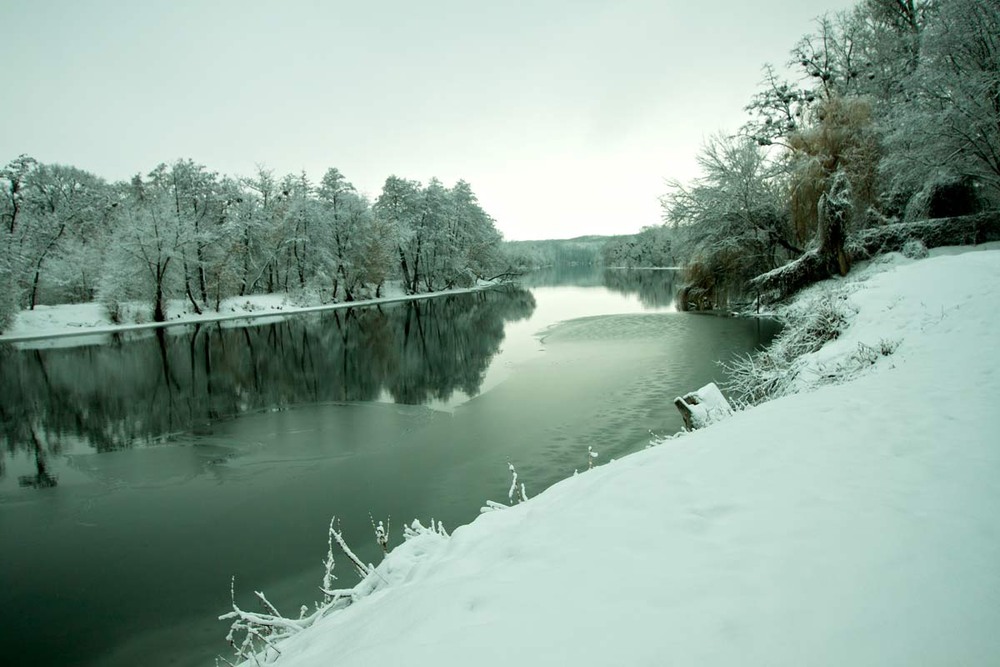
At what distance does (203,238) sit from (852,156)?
40.8 metres

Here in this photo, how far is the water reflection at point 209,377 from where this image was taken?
10406mm

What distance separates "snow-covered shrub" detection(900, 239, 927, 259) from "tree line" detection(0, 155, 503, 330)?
3951cm

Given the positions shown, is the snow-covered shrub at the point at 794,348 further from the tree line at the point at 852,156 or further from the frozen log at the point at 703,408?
the tree line at the point at 852,156

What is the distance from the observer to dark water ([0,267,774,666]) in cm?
456

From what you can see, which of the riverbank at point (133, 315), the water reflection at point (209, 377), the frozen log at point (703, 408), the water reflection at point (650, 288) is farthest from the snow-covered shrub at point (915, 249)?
the riverbank at point (133, 315)

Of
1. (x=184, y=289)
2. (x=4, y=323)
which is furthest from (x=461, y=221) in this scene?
(x=4, y=323)

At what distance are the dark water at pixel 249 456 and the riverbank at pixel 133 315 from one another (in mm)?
13017

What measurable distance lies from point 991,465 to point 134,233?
42.1 meters

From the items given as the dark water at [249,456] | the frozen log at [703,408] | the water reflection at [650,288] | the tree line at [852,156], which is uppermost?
the tree line at [852,156]

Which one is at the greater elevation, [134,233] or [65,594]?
[134,233]

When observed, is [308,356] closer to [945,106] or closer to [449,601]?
[449,601]

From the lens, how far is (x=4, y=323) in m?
27.6

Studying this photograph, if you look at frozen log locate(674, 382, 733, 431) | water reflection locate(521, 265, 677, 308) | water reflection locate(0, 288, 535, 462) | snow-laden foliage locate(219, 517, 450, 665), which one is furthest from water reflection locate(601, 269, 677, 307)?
snow-laden foliage locate(219, 517, 450, 665)

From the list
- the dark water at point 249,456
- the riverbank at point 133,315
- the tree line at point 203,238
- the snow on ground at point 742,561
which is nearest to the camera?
the snow on ground at point 742,561
